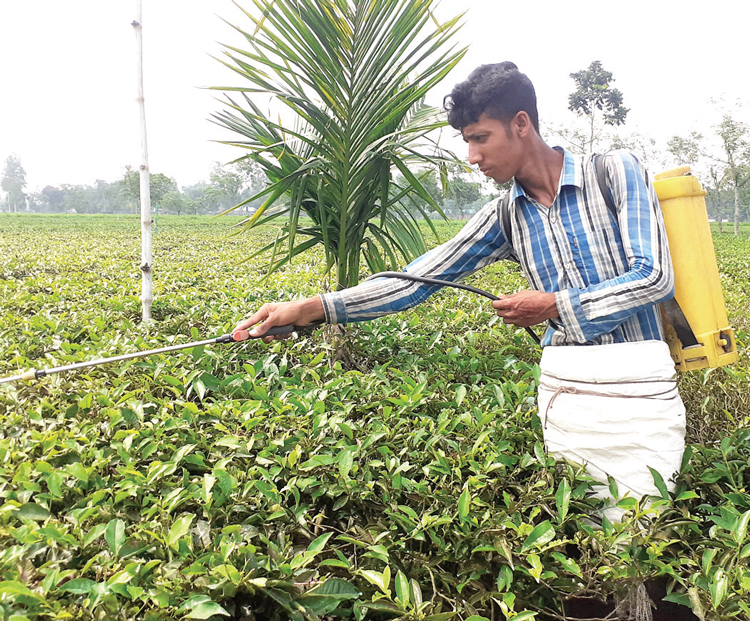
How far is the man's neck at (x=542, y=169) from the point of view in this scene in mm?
1695

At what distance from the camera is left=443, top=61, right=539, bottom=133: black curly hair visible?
1604mm

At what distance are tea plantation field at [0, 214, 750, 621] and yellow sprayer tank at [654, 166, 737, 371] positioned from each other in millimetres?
429

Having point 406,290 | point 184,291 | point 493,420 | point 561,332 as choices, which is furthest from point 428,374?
point 184,291

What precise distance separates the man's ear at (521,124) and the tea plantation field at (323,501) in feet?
3.26

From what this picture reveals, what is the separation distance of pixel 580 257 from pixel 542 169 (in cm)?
30

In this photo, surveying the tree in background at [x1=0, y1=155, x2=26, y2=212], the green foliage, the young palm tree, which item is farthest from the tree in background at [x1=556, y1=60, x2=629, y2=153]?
the tree in background at [x1=0, y1=155, x2=26, y2=212]

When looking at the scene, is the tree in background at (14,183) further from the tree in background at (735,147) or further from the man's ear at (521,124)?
the man's ear at (521,124)

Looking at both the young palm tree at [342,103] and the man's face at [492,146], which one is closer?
the man's face at [492,146]

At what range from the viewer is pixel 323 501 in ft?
5.44

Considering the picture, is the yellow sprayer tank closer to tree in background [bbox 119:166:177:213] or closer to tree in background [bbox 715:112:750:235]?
tree in background [bbox 715:112:750:235]

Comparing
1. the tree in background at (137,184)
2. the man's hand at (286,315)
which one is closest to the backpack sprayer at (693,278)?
the man's hand at (286,315)

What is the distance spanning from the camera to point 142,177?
3.26m

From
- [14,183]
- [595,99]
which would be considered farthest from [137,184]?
[14,183]

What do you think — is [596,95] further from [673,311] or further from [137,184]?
[137,184]
